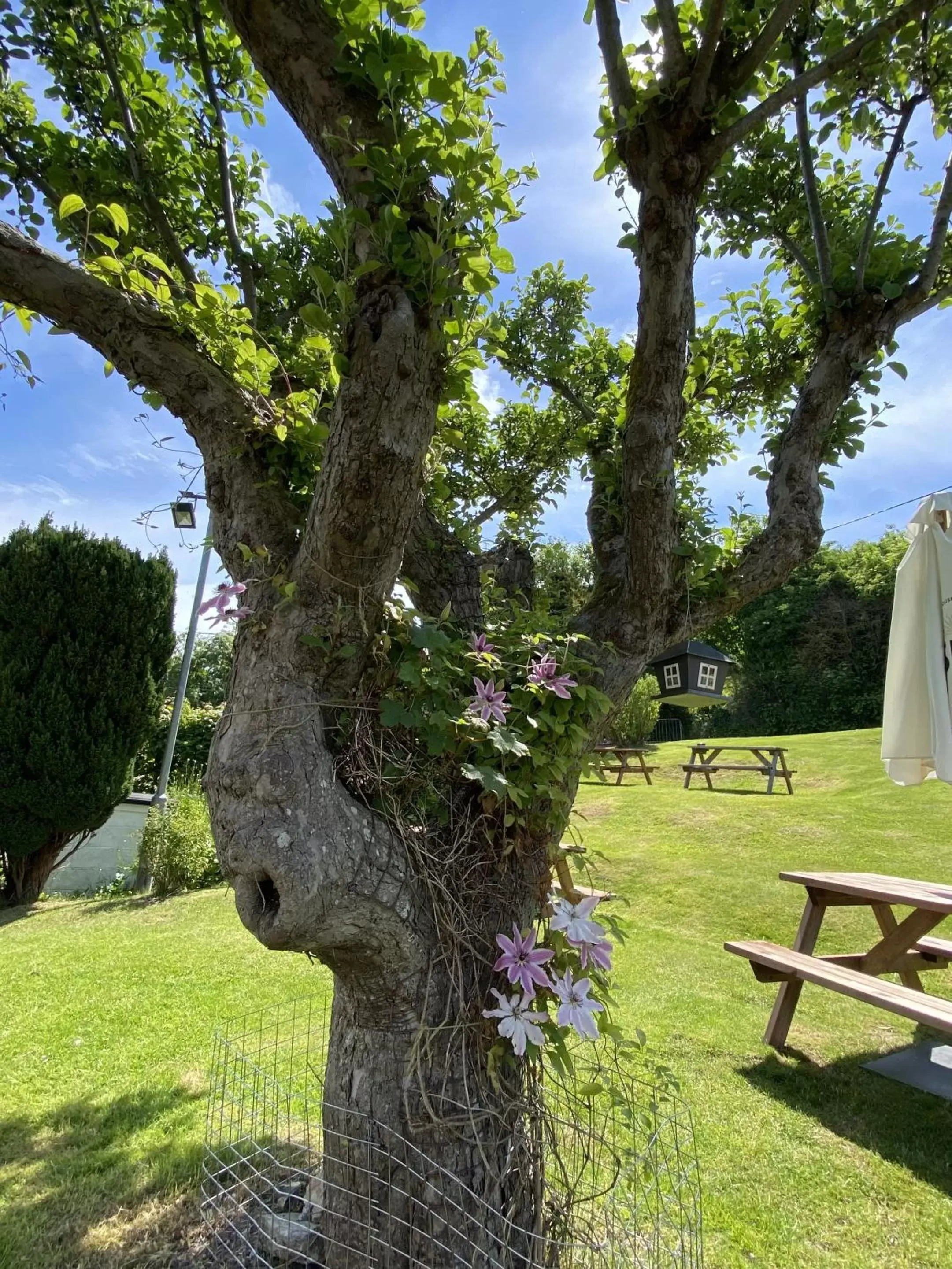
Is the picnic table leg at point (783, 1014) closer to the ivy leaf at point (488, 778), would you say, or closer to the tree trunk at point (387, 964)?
the tree trunk at point (387, 964)

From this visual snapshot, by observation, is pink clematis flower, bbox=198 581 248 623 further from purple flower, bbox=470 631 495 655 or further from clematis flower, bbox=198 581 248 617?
purple flower, bbox=470 631 495 655

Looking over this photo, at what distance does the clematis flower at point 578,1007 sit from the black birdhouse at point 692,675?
2.36 meters

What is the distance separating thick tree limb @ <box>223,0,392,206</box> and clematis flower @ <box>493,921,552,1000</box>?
6.13 feet

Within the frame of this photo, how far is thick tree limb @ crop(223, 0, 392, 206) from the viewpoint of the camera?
1726mm

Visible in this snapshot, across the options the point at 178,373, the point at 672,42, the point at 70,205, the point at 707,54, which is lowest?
the point at 178,373

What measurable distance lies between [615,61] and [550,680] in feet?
6.02

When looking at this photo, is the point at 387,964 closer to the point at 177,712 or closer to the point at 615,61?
the point at 615,61

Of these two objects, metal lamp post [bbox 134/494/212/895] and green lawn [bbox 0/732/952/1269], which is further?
metal lamp post [bbox 134/494/212/895]

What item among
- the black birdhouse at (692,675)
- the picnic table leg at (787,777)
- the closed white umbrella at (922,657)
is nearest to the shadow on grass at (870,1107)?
the closed white umbrella at (922,657)

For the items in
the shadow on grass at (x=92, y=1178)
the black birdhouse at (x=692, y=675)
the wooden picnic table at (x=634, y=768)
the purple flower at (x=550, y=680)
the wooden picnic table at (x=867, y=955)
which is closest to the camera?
the purple flower at (x=550, y=680)

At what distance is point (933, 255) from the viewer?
2520mm

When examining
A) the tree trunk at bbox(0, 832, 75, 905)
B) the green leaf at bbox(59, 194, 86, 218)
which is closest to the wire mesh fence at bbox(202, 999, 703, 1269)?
the green leaf at bbox(59, 194, 86, 218)

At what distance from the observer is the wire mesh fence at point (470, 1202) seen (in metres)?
1.75

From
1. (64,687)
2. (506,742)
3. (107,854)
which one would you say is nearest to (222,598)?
(506,742)
